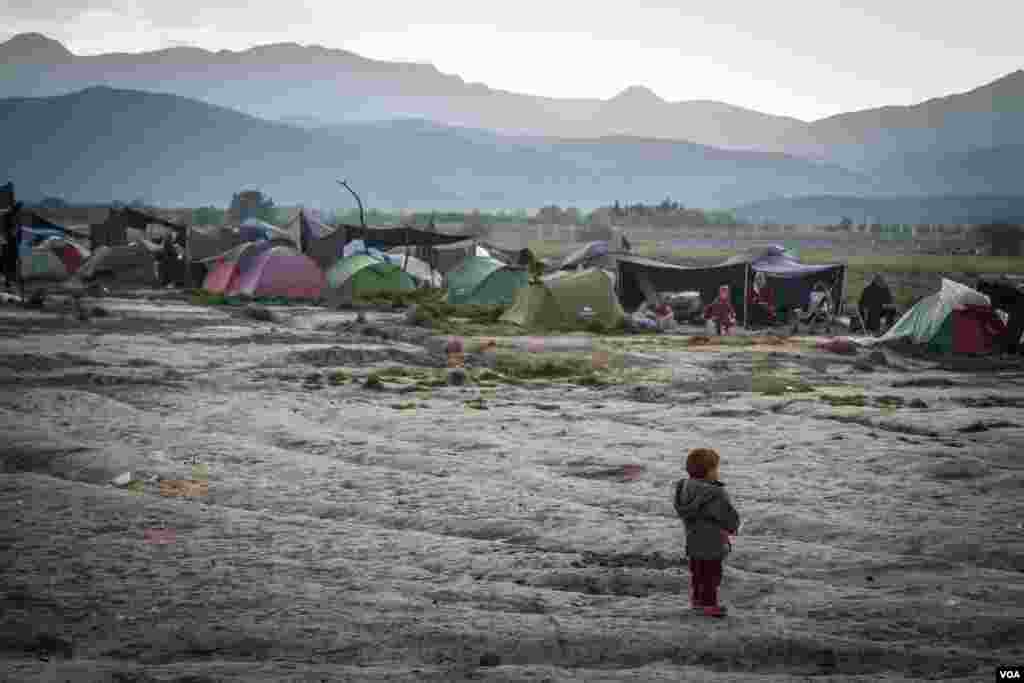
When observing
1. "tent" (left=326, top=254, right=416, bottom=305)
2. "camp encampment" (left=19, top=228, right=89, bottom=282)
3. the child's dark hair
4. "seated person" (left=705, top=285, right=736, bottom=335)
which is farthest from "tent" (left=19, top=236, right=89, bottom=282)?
the child's dark hair

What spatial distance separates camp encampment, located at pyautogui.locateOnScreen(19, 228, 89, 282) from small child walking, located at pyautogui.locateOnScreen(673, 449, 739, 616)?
41.4 m

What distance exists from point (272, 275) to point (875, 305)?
63.8ft

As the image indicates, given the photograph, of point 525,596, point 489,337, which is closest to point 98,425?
point 525,596

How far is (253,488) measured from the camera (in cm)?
1067

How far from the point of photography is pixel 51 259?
148ft

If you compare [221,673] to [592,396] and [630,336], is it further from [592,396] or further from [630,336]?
[630,336]

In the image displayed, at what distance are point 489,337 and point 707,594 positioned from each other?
1956 centimetres

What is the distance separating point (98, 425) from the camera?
1362 cm

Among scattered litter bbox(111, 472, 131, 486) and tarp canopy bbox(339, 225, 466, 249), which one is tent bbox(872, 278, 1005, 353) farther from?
tarp canopy bbox(339, 225, 466, 249)

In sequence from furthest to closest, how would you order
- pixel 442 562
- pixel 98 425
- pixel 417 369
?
pixel 417 369
pixel 98 425
pixel 442 562

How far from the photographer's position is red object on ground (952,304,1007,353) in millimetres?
24625

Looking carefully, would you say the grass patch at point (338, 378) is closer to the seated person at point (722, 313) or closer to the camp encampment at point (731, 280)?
the seated person at point (722, 313)

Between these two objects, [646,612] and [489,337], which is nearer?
[646,612]

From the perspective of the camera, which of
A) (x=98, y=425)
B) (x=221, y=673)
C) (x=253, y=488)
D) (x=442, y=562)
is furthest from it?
(x=98, y=425)
